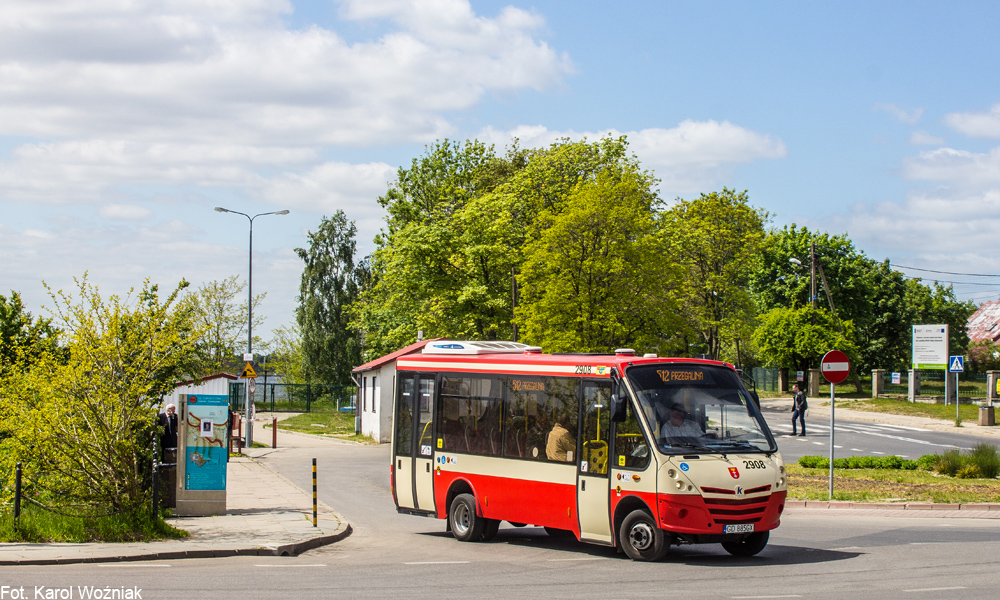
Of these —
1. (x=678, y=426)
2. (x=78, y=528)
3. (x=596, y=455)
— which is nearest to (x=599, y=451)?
(x=596, y=455)

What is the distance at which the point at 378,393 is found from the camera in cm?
3969

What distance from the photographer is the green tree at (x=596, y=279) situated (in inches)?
1606

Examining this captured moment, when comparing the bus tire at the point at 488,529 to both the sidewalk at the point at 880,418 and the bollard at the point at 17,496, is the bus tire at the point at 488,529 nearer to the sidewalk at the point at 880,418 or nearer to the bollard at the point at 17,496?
the bollard at the point at 17,496

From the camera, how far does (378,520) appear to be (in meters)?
17.5

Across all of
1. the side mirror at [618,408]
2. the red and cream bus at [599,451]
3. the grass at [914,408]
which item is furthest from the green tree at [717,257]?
the side mirror at [618,408]

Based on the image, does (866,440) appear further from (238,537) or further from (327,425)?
(327,425)

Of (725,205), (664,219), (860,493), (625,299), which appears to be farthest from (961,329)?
(860,493)

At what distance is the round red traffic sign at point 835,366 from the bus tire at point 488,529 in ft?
24.7

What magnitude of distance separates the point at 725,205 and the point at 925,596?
54817 mm

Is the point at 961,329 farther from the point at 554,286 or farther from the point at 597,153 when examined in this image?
the point at 554,286

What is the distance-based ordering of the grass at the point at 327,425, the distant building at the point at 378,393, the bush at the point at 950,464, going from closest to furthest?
the bush at the point at 950,464 < the distant building at the point at 378,393 < the grass at the point at 327,425

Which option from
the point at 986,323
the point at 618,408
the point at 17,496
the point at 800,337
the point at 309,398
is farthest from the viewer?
the point at 986,323

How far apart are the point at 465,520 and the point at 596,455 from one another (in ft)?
9.61

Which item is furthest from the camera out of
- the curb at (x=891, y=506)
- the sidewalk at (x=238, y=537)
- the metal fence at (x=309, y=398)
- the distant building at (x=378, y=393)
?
the metal fence at (x=309, y=398)
